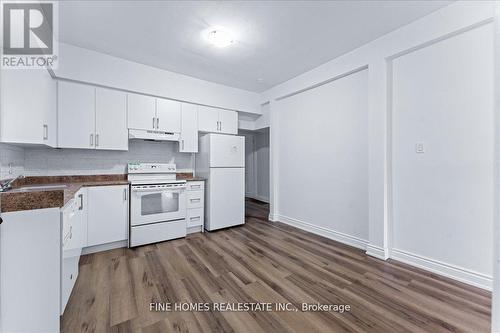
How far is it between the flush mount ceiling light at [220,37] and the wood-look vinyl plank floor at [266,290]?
264 centimetres

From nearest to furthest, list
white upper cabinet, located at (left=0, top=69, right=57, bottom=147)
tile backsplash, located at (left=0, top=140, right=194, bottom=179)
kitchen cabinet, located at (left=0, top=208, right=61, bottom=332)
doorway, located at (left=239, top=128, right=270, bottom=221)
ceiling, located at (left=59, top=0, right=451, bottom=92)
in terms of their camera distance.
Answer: kitchen cabinet, located at (left=0, top=208, right=61, bottom=332)
white upper cabinet, located at (left=0, top=69, right=57, bottom=147)
ceiling, located at (left=59, top=0, right=451, bottom=92)
tile backsplash, located at (left=0, top=140, right=194, bottom=179)
doorway, located at (left=239, top=128, right=270, bottom=221)

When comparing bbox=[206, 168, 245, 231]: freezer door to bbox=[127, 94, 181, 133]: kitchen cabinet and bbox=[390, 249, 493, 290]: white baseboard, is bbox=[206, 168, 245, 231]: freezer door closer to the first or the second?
bbox=[127, 94, 181, 133]: kitchen cabinet

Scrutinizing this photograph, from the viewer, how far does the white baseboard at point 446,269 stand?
197 centimetres

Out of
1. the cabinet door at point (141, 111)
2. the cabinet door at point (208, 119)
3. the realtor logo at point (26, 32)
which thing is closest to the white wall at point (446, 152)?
the cabinet door at point (208, 119)

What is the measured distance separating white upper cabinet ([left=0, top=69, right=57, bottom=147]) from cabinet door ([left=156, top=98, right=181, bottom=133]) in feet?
4.29

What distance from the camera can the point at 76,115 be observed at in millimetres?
2871

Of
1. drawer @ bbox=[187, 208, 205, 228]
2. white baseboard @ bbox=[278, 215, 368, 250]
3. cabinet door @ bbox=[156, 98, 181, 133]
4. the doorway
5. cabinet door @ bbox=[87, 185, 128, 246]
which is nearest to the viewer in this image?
cabinet door @ bbox=[87, 185, 128, 246]

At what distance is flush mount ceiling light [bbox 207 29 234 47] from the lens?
244 cm

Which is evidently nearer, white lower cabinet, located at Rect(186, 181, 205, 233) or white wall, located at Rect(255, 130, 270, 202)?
white lower cabinet, located at Rect(186, 181, 205, 233)

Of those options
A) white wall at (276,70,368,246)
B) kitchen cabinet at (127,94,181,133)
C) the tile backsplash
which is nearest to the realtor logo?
the tile backsplash

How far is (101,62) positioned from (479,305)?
4892 millimetres

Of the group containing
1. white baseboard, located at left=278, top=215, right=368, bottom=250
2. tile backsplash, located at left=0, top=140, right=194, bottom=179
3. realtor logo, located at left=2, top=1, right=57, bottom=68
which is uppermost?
realtor logo, located at left=2, top=1, right=57, bottom=68

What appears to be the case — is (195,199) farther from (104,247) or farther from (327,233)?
(327,233)

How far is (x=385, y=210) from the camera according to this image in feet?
8.55
